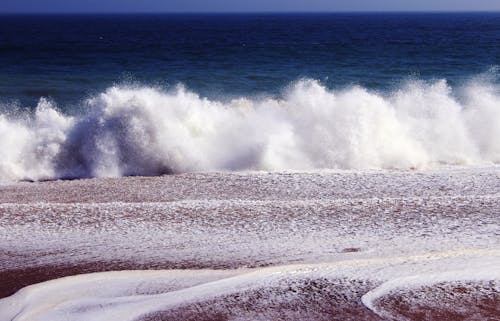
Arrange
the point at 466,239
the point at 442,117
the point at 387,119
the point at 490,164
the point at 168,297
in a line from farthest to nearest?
the point at 442,117, the point at 387,119, the point at 490,164, the point at 466,239, the point at 168,297

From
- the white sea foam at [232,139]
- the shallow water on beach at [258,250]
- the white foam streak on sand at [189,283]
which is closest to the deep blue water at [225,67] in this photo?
the white sea foam at [232,139]

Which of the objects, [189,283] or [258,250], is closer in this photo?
[189,283]

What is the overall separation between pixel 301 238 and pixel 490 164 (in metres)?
5.37

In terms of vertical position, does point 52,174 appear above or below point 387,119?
below

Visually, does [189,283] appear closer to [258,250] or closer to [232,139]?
[258,250]

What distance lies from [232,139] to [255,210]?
13.7ft

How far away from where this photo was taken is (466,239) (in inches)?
252

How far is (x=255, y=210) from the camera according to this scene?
7.46 m

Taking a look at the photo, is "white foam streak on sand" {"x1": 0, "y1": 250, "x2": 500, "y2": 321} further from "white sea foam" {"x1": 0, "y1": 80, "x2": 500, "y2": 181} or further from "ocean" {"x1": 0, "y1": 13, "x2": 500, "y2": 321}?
"white sea foam" {"x1": 0, "y1": 80, "x2": 500, "y2": 181}

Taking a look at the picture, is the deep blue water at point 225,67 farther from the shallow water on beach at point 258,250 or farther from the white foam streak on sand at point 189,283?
the white foam streak on sand at point 189,283

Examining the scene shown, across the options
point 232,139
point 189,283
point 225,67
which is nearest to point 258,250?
point 189,283

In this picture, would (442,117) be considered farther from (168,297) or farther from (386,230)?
(168,297)

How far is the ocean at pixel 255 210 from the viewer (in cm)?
520

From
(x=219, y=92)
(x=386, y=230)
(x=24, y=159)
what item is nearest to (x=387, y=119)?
(x=386, y=230)
